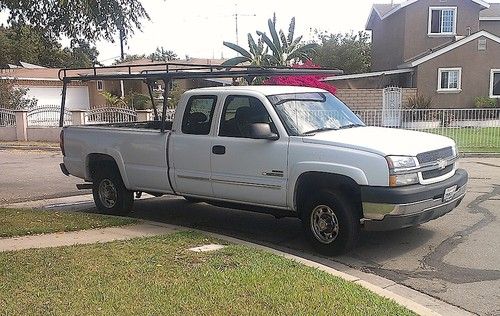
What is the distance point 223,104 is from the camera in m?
7.44

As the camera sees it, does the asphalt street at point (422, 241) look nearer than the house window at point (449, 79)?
Yes

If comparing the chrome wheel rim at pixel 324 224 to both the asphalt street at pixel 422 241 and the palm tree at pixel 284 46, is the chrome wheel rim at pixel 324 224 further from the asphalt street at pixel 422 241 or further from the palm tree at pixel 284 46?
the palm tree at pixel 284 46

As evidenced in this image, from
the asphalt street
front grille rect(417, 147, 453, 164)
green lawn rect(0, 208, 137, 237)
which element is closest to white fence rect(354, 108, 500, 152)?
the asphalt street

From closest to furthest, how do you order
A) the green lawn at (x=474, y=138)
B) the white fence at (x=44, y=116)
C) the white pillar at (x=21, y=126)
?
the green lawn at (x=474, y=138) → the white fence at (x=44, y=116) → the white pillar at (x=21, y=126)

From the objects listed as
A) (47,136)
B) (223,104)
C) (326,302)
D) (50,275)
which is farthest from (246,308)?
(47,136)

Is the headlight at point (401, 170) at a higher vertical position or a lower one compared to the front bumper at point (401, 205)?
higher

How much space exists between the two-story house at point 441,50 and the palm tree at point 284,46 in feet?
8.91

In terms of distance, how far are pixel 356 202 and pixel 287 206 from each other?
2.83ft

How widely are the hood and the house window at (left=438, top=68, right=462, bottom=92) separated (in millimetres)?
24770

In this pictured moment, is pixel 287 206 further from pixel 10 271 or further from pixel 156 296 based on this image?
pixel 10 271

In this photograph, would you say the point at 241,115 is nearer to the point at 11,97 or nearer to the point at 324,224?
the point at 324,224

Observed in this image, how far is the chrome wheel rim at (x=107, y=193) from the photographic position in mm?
8852

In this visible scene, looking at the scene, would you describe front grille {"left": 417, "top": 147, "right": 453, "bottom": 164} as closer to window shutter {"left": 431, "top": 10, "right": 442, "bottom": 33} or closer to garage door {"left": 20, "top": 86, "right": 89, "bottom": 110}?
window shutter {"left": 431, "top": 10, "right": 442, "bottom": 33}

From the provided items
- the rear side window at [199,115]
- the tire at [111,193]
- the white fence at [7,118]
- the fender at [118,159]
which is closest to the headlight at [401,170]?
the rear side window at [199,115]
